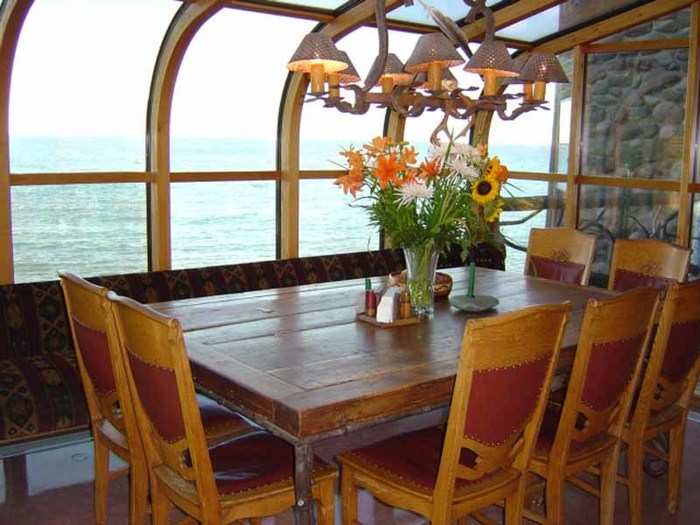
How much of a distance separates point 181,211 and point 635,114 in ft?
11.5

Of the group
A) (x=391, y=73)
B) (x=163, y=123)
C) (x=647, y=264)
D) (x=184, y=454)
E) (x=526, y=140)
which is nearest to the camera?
(x=184, y=454)

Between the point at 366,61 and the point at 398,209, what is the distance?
345cm

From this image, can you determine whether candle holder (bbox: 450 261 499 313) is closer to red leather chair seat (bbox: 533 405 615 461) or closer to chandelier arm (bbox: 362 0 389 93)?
red leather chair seat (bbox: 533 405 615 461)

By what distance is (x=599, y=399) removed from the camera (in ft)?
8.63

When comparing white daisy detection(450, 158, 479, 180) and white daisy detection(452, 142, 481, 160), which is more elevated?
white daisy detection(452, 142, 481, 160)

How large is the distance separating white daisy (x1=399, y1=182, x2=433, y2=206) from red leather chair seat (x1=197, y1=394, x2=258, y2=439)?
3.47 ft

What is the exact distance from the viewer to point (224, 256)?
20.0 feet

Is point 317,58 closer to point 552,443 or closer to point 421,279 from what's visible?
point 421,279

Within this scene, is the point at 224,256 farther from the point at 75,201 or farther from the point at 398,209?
the point at 398,209

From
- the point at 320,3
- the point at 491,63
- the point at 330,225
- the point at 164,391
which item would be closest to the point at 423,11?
the point at 320,3

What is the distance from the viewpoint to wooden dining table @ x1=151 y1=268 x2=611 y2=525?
2.17 meters

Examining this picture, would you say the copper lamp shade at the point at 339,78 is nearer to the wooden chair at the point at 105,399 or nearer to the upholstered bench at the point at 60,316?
the wooden chair at the point at 105,399

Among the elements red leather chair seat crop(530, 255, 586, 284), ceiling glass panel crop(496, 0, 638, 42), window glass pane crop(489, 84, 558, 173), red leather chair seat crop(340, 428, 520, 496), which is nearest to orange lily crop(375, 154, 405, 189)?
red leather chair seat crop(340, 428, 520, 496)

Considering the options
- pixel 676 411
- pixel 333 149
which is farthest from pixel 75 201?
pixel 676 411
